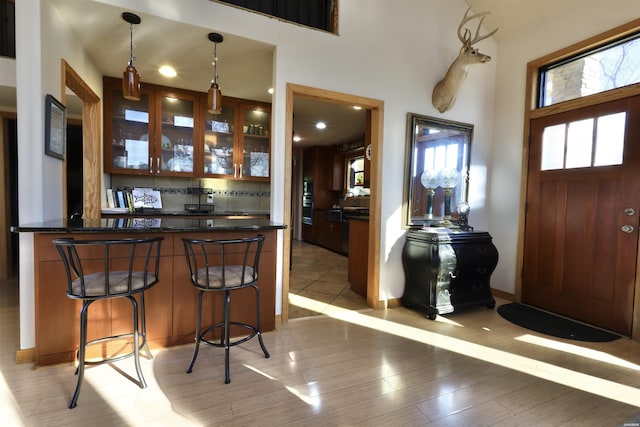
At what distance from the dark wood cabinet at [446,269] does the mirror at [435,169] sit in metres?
0.29

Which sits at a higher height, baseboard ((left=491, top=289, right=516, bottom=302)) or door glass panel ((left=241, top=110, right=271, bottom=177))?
door glass panel ((left=241, top=110, right=271, bottom=177))

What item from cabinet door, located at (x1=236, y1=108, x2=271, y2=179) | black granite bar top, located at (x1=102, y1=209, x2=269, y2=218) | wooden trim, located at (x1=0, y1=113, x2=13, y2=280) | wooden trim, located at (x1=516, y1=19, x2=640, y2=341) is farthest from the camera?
cabinet door, located at (x1=236, y1=108, x2=271, y2=179)

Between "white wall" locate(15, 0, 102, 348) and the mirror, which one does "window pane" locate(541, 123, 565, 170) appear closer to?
the mirror

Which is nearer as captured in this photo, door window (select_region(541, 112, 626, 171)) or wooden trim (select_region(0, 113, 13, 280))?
door window (select_region(541, 112, 626, 171))

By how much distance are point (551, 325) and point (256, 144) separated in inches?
155

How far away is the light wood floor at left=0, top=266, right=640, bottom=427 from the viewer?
1.50m

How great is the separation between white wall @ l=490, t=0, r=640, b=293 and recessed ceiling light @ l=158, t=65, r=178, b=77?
3.72 metres

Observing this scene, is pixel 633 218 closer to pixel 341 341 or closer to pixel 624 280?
pixel 624 280

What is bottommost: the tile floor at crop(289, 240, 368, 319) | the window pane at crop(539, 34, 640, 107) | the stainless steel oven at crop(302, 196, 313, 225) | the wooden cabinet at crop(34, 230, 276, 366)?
the tile floor at crop(289, 240, 368, 319)

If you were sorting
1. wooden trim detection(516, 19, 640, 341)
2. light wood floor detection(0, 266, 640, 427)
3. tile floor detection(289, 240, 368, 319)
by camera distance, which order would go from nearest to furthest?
light wood floor detection(0, 266, 640, 427) < wooden trim detection(516, 19, 640, 341) < tile floor detection(289, 240, 368, 319)

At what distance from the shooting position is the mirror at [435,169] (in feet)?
10.2

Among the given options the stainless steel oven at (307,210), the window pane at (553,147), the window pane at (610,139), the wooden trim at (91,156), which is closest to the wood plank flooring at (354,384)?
the wooden trim at (91,156)

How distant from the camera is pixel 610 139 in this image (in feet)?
8.70

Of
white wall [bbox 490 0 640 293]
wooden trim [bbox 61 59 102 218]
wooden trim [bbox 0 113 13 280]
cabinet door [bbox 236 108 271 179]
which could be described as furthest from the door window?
wooden trim [bbox 0 113 13 280]
